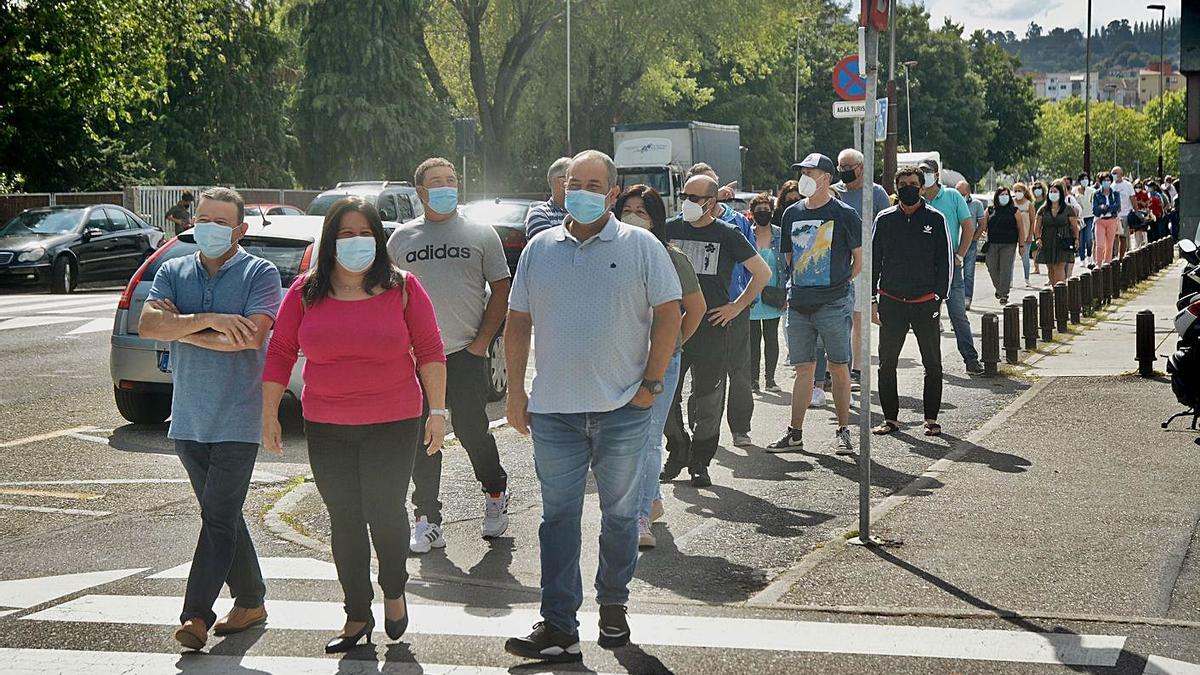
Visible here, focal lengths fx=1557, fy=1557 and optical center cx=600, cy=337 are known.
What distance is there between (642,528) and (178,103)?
4223 cm

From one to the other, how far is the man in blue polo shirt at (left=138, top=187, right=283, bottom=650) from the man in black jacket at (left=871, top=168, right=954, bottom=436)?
5.83 m

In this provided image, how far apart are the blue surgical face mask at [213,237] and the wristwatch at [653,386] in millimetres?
1668

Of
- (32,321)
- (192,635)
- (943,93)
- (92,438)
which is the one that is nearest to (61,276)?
(32,321)

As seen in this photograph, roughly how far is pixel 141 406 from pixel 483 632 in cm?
648

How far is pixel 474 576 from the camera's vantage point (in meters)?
6.95

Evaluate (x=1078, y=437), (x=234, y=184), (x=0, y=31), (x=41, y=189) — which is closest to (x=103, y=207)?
(x=0, y=31)

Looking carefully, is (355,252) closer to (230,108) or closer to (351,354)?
(351,354)

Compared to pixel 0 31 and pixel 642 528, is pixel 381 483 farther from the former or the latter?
pixel 0 31

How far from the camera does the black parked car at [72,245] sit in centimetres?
2664

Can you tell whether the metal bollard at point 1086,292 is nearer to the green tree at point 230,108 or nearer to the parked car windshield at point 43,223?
the parked car windshield at point 43,223

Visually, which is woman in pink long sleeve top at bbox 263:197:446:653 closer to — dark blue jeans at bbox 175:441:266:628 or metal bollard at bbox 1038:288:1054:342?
dark blue jeans at bbox 175:441:266:628

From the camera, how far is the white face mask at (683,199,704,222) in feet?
27.9

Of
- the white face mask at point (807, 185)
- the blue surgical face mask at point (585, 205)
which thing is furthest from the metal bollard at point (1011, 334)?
the blue surgical face mask at point (585, 205)

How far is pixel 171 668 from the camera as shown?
557 cm
